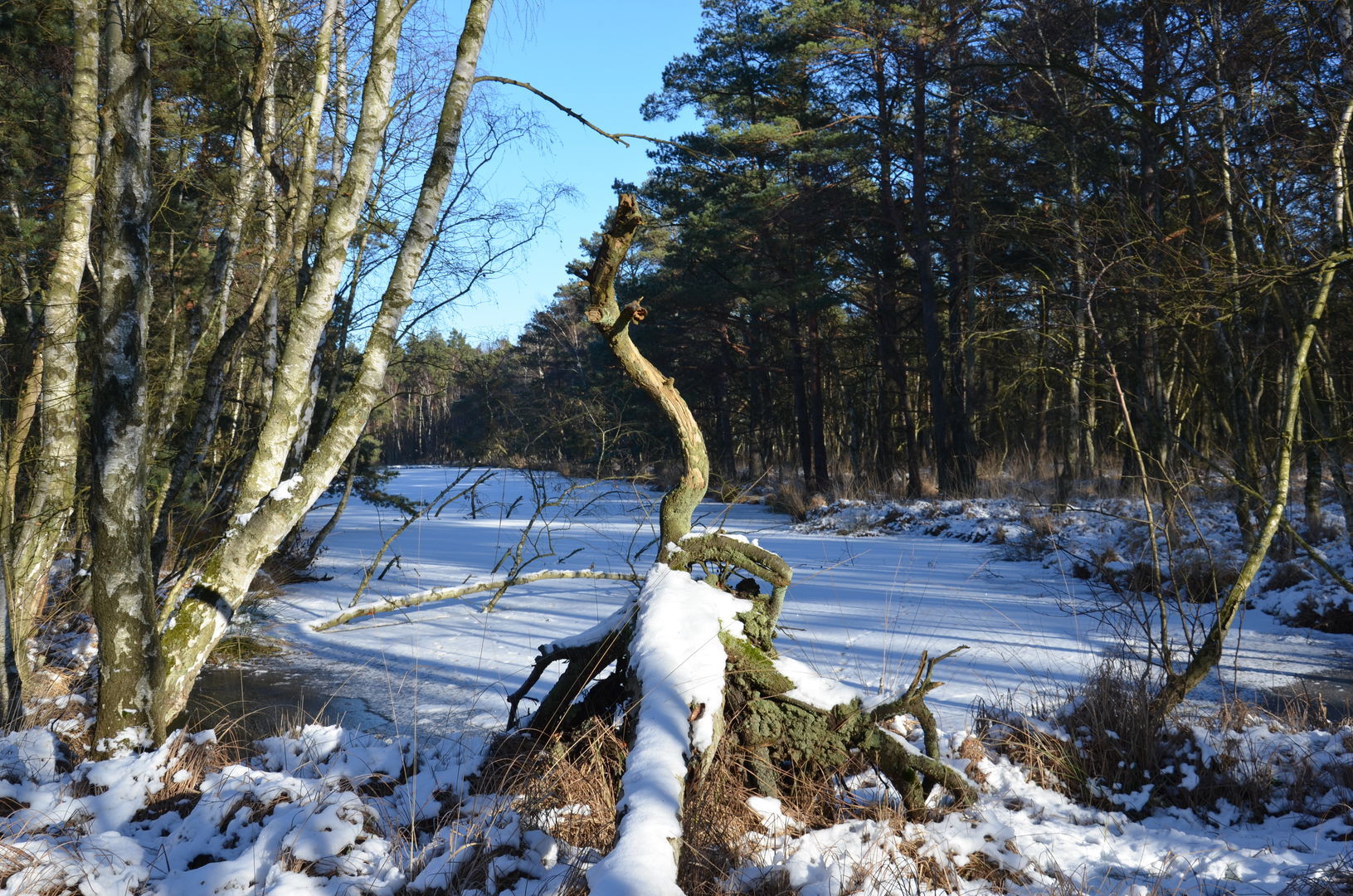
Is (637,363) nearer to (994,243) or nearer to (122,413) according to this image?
(122,413)

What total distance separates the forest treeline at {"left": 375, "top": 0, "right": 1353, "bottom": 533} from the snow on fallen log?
2.03 m

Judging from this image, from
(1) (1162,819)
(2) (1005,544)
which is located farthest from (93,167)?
(2) (1005,544)

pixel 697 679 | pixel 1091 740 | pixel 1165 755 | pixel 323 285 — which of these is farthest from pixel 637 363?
pixel 1165 755

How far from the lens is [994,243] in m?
13.9

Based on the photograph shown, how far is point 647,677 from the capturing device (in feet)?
8.21

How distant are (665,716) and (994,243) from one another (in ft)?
44.3

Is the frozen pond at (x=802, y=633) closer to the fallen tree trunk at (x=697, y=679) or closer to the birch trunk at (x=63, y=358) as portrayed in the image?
the fallen tree trunk at (x=697, y=679)

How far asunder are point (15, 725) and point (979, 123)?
621 inches

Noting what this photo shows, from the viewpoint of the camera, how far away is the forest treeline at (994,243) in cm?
427

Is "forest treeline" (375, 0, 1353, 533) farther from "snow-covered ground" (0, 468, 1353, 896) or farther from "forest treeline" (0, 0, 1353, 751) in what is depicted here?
"snow-covered ground" (0, 468, 1353, 896)

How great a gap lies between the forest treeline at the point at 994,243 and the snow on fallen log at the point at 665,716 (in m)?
2.03

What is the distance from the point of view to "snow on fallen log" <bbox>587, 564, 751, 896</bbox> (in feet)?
5.59

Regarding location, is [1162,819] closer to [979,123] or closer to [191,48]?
[191,48]

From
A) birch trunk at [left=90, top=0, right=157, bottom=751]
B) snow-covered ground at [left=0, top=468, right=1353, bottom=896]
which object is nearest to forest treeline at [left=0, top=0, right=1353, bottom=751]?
birch trunk at [left=90, top=0, right=157, bottom=751]
